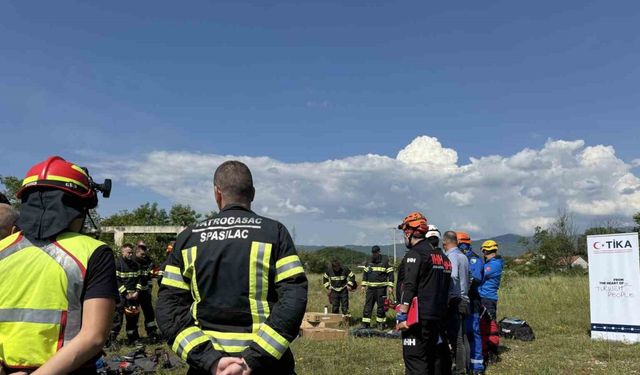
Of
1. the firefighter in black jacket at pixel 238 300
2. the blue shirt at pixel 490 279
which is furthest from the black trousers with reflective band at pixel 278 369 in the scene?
the blue shirt at pixel 490 279

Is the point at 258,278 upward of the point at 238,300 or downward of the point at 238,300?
upward

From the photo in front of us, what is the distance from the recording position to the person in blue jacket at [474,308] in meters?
8.17

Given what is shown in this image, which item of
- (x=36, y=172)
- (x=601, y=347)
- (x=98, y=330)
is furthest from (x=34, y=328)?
(x=601, y=347)

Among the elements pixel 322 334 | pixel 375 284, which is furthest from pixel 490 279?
pixel 375 284

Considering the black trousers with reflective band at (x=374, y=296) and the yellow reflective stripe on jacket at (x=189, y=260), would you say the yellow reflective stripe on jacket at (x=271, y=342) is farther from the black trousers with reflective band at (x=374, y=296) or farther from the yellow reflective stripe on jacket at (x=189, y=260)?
the black trousers with reflective band at (x=374, y=296)

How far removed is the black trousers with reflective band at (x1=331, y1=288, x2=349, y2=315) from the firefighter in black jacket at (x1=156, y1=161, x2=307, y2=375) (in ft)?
41.1

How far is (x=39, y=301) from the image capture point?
215cm

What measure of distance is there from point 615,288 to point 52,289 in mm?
12146

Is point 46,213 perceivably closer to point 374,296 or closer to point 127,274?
point 127,274

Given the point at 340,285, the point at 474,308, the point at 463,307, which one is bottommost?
the point at 340,285

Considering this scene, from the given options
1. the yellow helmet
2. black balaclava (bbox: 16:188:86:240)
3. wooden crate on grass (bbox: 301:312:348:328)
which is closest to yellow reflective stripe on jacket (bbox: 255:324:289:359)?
black balaclava (bbox: 16:188:86:240)

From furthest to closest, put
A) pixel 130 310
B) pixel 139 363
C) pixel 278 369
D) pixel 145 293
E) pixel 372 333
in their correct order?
pixel 372 333 → pixel 145 293 → pixel 130 310 → pixel 139 363 → pixel 278 369

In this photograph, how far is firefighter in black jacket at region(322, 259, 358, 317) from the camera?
49.3 ft

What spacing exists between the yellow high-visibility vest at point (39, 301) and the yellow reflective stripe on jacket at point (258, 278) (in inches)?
31.7
